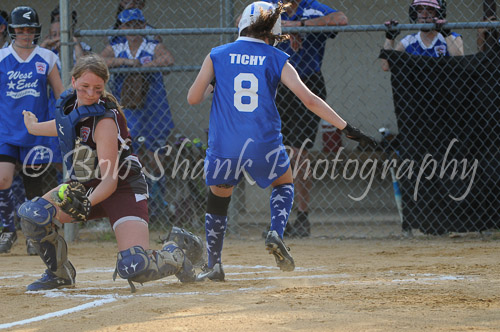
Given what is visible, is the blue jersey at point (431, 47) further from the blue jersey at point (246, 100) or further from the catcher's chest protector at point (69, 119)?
the catcher's chest protector at point (69, 119)

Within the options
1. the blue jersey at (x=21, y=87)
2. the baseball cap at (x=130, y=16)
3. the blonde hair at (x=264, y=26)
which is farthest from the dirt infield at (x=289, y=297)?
the baseball cap at (x=130, y=16)

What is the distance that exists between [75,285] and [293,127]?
3.18 meters

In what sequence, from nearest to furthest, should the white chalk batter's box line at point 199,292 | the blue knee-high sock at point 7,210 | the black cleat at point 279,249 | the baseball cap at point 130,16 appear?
the white chalk batter's box line at point 199,292
the black cleat at point 279,249
the blue knee-high sock at point 7,210
the baseball cap at point 130,16

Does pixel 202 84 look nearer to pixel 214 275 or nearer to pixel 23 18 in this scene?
pixel 214 275

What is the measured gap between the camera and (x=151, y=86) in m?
7.79

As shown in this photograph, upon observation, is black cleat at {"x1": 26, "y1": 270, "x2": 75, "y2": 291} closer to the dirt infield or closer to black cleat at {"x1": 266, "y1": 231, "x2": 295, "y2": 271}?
the dirt infield

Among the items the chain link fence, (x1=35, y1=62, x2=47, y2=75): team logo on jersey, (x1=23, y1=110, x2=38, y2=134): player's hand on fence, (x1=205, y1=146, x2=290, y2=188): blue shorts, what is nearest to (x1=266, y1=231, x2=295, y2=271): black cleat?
(x1=205, y1=146, x2=290, y2=188): blue shorts

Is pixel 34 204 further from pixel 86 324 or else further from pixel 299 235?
pixel 299 235

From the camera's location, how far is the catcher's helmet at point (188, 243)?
186 inches

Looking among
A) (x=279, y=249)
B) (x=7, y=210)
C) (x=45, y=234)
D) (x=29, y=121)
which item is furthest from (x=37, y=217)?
(x=7, y=210)

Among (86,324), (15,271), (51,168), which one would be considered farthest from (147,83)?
(86,324)

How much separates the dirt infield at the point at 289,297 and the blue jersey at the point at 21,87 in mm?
1255

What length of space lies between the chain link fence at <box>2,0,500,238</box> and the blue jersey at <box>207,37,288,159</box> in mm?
2302

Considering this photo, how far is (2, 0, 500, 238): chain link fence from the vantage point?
6.78 m
